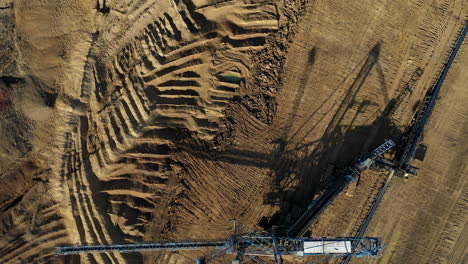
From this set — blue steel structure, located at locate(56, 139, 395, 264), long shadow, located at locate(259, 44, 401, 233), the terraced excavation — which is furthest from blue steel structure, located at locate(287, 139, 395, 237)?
long shadow, located at locate(259, 44, 401, 233)

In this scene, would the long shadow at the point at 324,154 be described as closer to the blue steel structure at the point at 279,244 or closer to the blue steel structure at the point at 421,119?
the blue steel structure at the point at 279,244

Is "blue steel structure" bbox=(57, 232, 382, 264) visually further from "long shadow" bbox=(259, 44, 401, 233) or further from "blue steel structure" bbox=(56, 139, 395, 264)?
"long shadow" bbox=(259, 44, 401, 233)

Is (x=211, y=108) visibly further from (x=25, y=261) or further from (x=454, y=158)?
(x=454, y=158)

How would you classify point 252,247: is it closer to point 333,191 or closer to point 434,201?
point 333,191

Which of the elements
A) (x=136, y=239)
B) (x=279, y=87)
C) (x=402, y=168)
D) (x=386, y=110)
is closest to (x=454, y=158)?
(x=402, y=168)

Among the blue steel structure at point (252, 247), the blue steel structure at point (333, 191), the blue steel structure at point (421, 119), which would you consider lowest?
the blue steel structure at point (252, 247)

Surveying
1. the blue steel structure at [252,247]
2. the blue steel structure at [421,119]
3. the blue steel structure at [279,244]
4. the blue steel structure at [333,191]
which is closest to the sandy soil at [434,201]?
the blue steel structure at [421,119]

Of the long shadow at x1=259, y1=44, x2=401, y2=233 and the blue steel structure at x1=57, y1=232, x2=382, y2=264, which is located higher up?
the long shadow at x1=259, y1=44, x2=401, y2=233

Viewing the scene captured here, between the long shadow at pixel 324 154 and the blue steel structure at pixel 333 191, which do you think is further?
the long shadow at pixel 324 154
